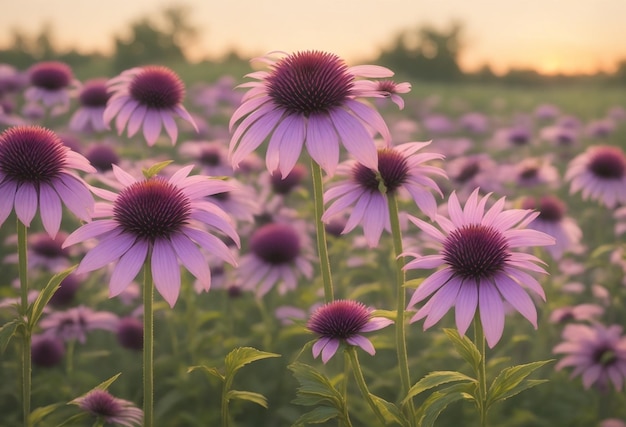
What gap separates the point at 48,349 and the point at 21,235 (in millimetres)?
2034

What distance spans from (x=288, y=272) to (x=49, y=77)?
2.47 meters

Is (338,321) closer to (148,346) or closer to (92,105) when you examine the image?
(148,346)

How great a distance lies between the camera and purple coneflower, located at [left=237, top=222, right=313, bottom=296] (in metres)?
3.64

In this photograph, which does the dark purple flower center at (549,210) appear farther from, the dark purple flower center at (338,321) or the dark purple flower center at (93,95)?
the dark purple flower center at (93,95)

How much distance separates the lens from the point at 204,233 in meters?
1.80

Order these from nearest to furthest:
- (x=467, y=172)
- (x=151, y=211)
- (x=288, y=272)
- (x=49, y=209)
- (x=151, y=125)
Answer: (x=151, y=211), (x=49, y=209), (x=151, y=125), (x=288, y=272), (x=467, y=172)

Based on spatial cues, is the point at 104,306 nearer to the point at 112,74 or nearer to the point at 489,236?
the point at 489,236

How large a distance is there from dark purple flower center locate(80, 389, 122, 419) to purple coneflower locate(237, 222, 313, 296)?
5.10 feet

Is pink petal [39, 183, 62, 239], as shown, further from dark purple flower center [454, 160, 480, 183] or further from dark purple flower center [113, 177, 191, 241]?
dark purple flower center [454, 160, 480, 183]

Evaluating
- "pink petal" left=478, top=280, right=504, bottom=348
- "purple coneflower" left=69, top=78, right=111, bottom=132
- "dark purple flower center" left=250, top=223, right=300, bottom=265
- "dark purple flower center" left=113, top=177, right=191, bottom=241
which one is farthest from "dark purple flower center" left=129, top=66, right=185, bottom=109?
"pink petal" left=478, top=280, right=504, bottom=348

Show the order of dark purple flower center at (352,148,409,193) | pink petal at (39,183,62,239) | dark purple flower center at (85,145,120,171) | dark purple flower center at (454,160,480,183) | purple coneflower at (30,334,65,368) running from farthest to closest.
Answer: dark purple flower center at (454,160,480,183) → dark purple flower center at (85,145,120,171) → purple coneflower at (30,334,65,368) → dark purple flower center at (352,148,409,193) → pink petal at (39,183,62,239)

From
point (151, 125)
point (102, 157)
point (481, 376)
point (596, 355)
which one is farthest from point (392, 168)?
point (102, 157)

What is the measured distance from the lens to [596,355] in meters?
3.49

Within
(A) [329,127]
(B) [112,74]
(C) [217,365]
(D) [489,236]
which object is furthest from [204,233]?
(B) [112,74]
